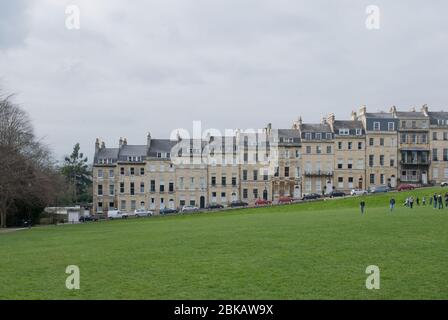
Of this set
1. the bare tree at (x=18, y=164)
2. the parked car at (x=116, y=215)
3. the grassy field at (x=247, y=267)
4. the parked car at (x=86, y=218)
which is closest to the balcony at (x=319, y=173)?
the parked car at (x=116, y=215)

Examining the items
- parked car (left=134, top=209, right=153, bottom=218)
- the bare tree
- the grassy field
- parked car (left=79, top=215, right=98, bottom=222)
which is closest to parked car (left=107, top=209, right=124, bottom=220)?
parked car (left=134, top=209, right=153, bottom=218)

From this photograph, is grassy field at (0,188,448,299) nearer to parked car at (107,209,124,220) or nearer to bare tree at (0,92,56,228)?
bare tree at (0,92,56,228)

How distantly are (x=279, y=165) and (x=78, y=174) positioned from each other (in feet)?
178

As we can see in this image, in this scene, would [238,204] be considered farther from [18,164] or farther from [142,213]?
[18,164]

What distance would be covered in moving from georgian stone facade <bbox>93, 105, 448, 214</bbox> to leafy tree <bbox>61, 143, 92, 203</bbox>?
84.7 feet

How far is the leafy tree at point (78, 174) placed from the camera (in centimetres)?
13400

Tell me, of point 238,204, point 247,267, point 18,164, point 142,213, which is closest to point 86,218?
point 142,213

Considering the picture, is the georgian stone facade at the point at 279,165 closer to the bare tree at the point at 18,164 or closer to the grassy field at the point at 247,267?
the bare tree at the point at 18,164
